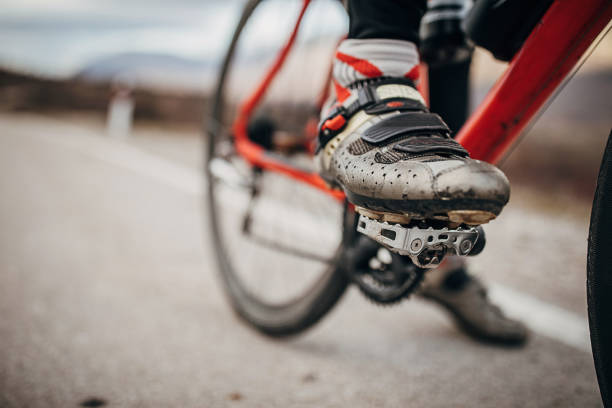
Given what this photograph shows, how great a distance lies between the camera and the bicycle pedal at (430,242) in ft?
2.36

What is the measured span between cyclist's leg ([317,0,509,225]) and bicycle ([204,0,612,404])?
0.21ft

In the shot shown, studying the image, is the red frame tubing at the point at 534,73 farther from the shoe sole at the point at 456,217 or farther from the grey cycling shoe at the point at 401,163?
the shoe sole at the point at 456,217

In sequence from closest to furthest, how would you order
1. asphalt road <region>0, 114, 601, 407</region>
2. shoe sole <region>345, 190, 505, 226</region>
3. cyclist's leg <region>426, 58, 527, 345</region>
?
1. shoe sole <region>345, 190, 505, 226</region>
2. asphalt road <region>0, 114, 601, 407</region>
3. cyclist's leg <region>426, 58, 527, 345</region>

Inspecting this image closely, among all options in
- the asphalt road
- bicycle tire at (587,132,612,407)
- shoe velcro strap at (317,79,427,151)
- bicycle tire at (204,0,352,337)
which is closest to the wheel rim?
bicycle tire at (204,0,352,337)

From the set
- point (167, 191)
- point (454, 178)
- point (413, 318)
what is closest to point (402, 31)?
point (454, 178)

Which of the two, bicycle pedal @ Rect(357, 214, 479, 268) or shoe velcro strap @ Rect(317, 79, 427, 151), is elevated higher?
shoe velcro strap @ Rect(317, 79, 427, 151)

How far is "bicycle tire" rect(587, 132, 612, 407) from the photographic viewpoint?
694 mm

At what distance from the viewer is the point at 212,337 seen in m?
1.48

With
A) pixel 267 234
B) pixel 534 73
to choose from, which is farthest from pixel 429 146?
pixel 267 234

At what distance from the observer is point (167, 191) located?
361cm

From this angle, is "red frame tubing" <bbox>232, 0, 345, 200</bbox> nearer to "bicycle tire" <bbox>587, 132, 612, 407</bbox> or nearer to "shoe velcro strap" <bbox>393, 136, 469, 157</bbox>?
"shoe velcro strap" <bbox>393, 136, 469, 157</bbox>

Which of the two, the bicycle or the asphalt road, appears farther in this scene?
the asphalt road

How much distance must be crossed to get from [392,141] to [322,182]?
38 centimetres

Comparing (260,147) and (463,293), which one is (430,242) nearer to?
(463,293)
